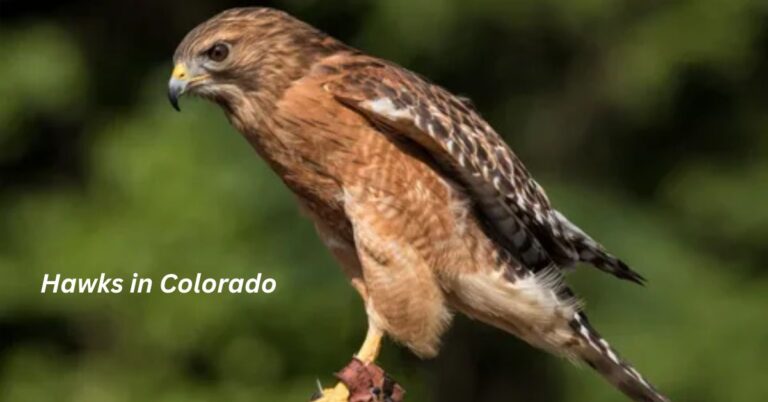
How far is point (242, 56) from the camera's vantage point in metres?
6.14

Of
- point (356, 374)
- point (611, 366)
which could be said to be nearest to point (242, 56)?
point (356, 374)

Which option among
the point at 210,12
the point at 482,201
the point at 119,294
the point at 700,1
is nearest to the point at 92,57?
the point at 210,12

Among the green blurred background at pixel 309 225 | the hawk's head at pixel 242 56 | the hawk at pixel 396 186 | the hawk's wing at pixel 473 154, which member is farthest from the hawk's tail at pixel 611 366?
the green blurred background at pixel 309 225

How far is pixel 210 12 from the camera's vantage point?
12.5 m

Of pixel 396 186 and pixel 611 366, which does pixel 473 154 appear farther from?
pixel 611 366

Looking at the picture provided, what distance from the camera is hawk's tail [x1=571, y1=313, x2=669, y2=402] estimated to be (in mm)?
6543

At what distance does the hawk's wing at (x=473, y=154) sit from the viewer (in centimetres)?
621

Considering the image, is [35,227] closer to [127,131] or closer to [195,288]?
[127,131]

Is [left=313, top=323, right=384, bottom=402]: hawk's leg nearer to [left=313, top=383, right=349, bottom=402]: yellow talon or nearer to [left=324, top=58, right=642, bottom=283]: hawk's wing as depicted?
[left=313, top=383, right=349, bottom=402]: yellow talon

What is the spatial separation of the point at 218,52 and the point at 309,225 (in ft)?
16.2

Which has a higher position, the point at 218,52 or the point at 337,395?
the point at 218,52

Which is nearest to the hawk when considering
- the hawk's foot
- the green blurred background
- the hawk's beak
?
the hawk's beak

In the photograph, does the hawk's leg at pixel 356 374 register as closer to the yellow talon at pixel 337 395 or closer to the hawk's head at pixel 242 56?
the yellow talon at pixel 337 395

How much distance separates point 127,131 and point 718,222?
10.4 feet
